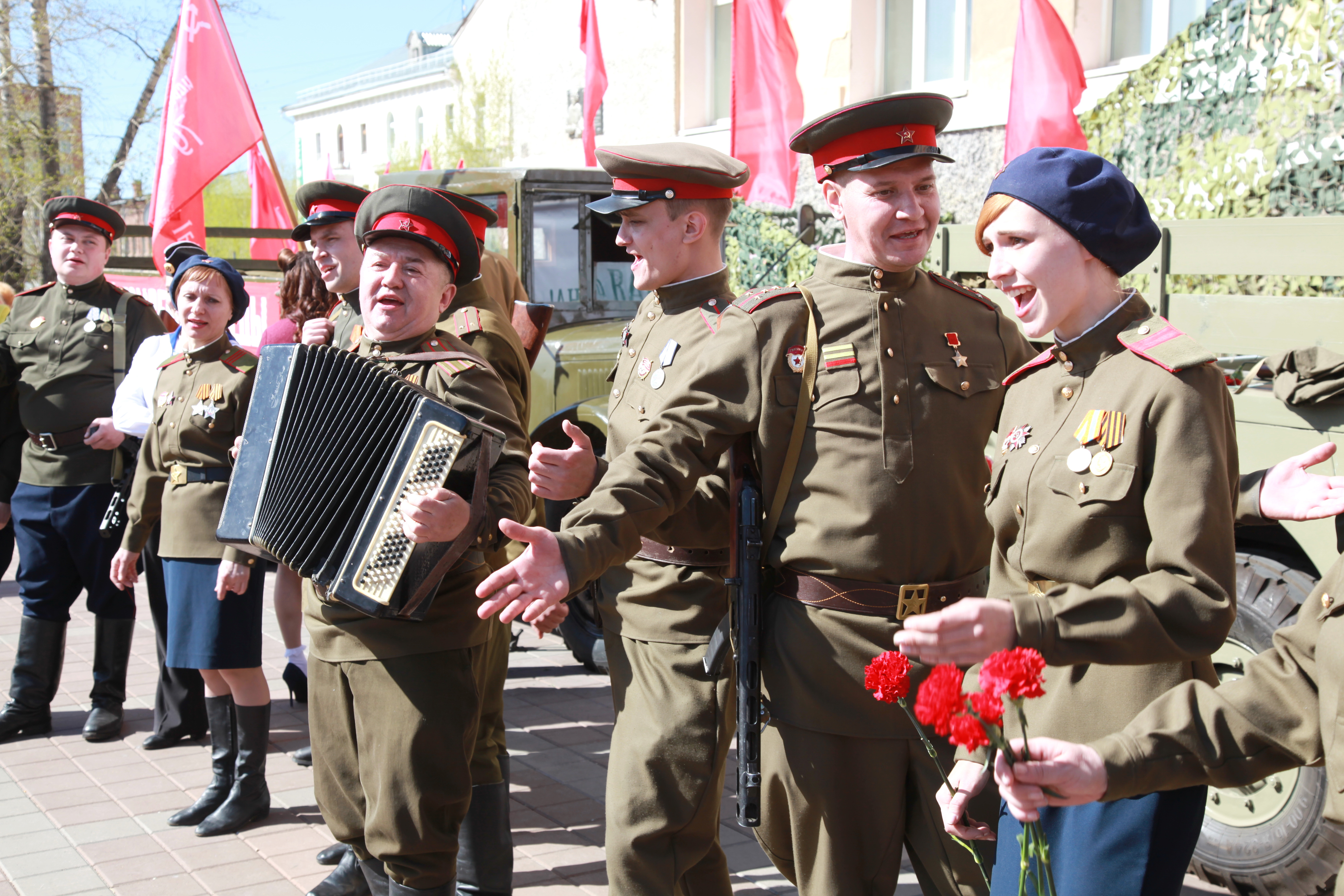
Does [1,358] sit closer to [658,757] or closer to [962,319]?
[658,757]

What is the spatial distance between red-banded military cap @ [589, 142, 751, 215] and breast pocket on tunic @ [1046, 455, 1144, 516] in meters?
1.53

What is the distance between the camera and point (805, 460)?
2.62m

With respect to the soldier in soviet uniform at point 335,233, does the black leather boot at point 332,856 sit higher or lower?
lower

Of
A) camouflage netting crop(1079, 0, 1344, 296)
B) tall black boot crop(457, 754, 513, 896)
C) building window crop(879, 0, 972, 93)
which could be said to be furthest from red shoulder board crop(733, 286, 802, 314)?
building window crop(879, 0, 972, 93)

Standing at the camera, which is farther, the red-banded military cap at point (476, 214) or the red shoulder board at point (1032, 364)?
the red-banded military cap at point (476, 214)

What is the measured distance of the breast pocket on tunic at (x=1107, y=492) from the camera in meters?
1.94

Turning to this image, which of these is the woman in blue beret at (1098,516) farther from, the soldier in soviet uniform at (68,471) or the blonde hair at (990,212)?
the soldier in soviet uniform at (68,471)

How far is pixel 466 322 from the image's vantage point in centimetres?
377

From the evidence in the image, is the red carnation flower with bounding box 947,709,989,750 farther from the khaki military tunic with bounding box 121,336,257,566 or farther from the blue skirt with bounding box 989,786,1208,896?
the khaki military tunic with bounding box 121,336,257,566

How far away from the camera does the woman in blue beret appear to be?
71.4 inches

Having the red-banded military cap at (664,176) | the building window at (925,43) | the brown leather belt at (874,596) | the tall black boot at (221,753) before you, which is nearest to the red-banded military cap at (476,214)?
the red-banded military cap at (664,176)

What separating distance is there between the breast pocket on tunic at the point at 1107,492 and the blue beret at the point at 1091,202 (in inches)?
14.8

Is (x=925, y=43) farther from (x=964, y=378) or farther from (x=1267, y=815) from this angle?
(x=964, y=378)

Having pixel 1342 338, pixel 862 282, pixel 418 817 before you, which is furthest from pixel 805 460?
pixel 1342 338
